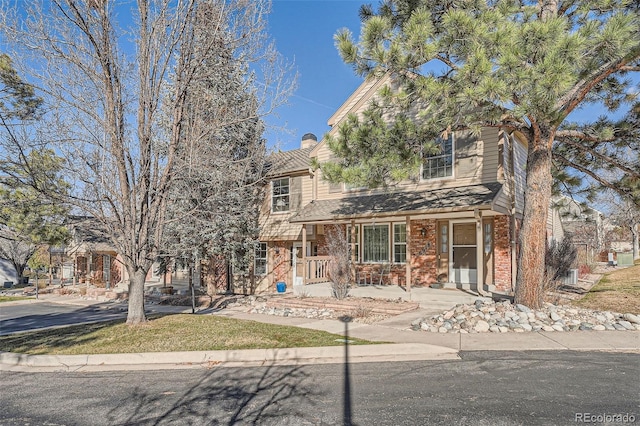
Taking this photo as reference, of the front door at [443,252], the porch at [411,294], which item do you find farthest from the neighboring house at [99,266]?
the front door at [443,252]

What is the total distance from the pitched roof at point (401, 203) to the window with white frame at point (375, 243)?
1.30m

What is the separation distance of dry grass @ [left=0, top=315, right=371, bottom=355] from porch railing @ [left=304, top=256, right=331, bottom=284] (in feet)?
17.3

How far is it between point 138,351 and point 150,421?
2934 millimetres

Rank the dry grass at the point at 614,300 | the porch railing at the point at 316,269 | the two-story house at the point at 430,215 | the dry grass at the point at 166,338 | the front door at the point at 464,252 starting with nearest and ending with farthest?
the dry grass at the point at 166,338 < the dry grass at the point at 614,300 < the two-story house at the point at 430,215 < the front door at the point at 464,252 < the porch railing at the point at 316,269

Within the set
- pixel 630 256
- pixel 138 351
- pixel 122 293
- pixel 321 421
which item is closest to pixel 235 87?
pixel 122 293

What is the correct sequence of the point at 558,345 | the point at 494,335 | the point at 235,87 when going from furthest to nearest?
the point at 235,87
the point at 494,335
the point at 558,345

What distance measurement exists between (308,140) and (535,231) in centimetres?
1456

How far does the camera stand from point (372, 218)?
13586mm

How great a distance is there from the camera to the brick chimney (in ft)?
70.1

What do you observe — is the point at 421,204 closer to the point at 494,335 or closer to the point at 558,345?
the point at 494,335

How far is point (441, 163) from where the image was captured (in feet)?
43.3

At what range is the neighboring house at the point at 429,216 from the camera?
A: 11.9 metres

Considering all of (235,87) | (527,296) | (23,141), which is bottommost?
(527,296)

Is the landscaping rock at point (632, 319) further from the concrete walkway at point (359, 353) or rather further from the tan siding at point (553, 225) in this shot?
the tan siding at point (553, 225)
